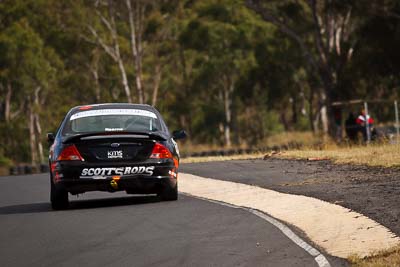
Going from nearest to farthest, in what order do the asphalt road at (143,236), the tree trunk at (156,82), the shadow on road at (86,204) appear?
the asphalt road at (143,236) → the shadow on road at (86,204) → the tree trunk at (156,82)

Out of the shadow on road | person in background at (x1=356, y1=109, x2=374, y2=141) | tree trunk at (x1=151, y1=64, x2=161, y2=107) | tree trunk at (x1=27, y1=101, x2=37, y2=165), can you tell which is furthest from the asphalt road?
tree trunk at (x1=27, y1=101, x2=37, y2=165)

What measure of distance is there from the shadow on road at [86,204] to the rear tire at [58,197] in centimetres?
19

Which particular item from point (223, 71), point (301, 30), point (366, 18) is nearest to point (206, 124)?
point (223, 71)

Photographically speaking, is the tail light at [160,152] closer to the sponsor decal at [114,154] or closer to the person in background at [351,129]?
the sponsor decal at [114,154]

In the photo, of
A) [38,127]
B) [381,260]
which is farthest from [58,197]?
[38,127]

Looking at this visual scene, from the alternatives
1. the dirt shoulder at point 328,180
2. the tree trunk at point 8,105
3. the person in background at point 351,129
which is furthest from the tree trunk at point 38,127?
the dirt shoulder at point 328,180

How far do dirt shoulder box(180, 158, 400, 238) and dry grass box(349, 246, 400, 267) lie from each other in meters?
1.22

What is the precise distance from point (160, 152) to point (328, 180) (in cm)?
300

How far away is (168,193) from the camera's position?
15.8m

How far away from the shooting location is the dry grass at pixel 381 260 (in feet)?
26.8

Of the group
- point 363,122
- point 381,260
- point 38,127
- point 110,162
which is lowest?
point 38,127

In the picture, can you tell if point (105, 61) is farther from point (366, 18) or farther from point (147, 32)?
point (366, 18)

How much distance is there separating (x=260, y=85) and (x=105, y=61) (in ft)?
41.7

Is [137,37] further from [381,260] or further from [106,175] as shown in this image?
[381,260]
